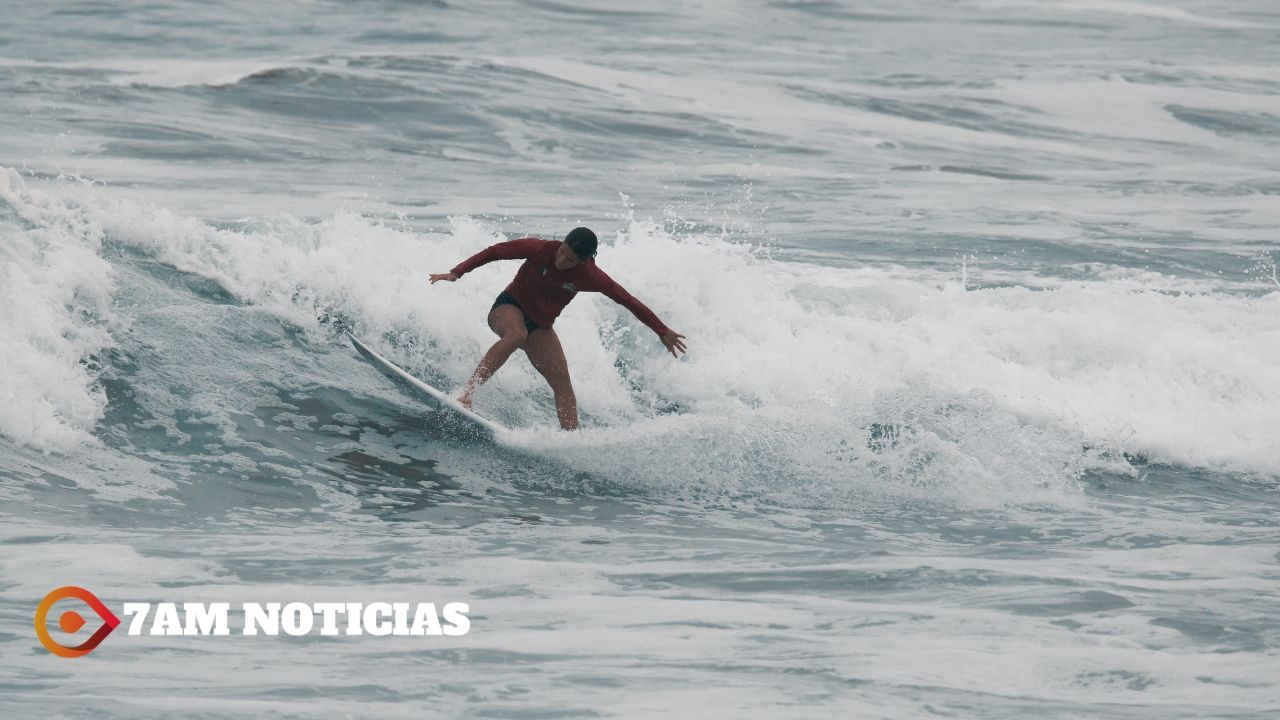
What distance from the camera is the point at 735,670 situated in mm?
A: 5910

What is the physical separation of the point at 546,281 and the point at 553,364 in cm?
54

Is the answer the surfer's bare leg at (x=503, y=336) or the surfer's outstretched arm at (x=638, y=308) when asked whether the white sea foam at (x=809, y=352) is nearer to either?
the surfer's bare leg at (x=503, y=336)

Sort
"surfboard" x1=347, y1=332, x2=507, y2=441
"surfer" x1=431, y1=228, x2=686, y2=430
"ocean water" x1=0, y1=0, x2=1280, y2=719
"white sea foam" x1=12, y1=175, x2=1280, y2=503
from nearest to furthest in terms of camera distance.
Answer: "ocean water" x1=0, y1=0, x2=1280, y2=719
"surfer" x1=431, y1=228, x2=686, y2=430
"surfboard" x1=347, y1=332, x2=507, y2=441
"white sea foam" x1=12, y1=175, x2=1280, y2=503

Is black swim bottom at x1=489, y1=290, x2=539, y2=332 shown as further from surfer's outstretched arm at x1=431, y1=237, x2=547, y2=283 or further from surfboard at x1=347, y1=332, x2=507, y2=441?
surfboard at x1=347, y1=332, x2=507, y2=441

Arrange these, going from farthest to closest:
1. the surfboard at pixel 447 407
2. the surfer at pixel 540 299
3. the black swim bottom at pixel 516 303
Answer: the surfboard at pixel 447 407 → the black swim bottom at pixel 516 303 → the surfer at pixel 540 299

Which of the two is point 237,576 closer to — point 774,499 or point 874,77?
point 774,499

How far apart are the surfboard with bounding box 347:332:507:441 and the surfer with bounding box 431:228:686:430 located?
3.6 inches

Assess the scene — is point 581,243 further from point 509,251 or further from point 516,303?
point 516,303

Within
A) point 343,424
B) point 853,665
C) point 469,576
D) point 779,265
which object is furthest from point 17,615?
point 779,265

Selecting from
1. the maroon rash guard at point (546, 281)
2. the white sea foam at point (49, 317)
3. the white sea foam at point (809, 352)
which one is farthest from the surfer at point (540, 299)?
the white sea foam at point (49, 317)

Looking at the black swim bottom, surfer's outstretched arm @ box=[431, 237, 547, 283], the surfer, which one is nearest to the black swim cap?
the surfer

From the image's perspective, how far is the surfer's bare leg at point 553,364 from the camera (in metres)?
9.34

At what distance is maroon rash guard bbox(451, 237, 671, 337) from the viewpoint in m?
8.97

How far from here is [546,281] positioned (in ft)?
30.1
